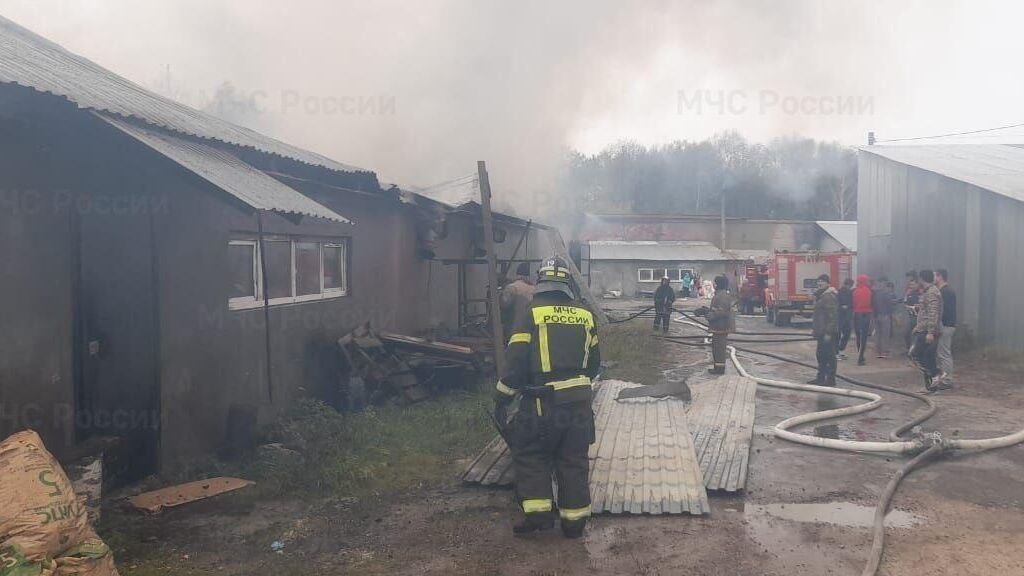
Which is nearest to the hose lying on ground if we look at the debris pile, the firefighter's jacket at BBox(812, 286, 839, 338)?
the firefighter's jacket at BBox(812, 286, 839, 338)

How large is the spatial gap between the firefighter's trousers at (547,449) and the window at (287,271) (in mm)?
2791

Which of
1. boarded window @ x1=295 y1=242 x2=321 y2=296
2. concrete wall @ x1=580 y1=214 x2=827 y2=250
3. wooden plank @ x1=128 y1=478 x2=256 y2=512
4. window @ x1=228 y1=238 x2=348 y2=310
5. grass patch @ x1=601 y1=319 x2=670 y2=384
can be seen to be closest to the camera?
wooden plank @ x1=128 y1=478 x2=256 y2=512

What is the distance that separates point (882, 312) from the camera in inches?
512

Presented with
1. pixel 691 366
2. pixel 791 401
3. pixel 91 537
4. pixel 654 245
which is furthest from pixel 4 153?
pixel 654 245

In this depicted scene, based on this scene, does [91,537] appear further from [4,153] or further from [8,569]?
[4,153]

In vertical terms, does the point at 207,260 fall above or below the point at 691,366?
above

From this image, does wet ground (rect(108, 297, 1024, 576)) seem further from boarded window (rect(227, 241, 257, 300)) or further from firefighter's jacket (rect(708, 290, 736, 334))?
firefighter's jacket (rect(708, 290, 736, 334))

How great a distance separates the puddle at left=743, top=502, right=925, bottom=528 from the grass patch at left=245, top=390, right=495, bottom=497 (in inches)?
98.7

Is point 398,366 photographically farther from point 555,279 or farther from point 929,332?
point 929,332

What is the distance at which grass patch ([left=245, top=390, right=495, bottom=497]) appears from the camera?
18.0ft

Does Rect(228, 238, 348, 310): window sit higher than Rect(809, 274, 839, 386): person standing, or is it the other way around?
Rect(228, 238, 348, 310): window

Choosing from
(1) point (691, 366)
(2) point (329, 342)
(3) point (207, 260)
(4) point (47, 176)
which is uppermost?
(4) point (47, 176)

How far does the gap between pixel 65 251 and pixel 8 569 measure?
262 centimetres

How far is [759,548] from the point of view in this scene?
4.15 meters
